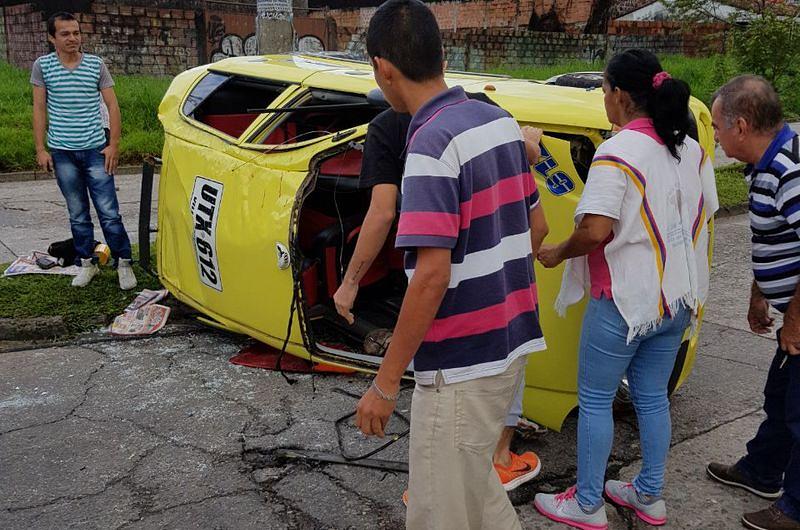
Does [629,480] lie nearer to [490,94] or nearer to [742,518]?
[742,518]

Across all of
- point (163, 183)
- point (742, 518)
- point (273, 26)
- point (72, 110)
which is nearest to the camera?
point (742, 518)

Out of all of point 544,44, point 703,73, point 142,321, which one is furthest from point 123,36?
point 703,73

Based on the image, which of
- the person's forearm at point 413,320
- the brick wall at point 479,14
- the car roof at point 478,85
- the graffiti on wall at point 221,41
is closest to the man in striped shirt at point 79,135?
the car roof at point 478,85

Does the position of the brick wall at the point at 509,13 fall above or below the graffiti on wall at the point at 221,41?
above

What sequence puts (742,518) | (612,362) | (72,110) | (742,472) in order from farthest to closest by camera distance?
1. (72,110)
2. (742,472)
3. (742,518)
4. (612,362)

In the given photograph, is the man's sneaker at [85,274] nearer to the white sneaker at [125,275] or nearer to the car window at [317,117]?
the white sneaker at [125,275]

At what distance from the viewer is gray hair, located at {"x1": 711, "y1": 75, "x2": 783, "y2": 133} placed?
2.63m

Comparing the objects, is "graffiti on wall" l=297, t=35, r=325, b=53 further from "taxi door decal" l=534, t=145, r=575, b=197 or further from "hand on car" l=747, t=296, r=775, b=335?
"hand on car" l=747, t=296, r=775, b=335

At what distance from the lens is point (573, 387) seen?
3119 mm

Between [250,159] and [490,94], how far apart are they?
1.36 meters

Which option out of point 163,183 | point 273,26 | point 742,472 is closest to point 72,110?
point 163,183

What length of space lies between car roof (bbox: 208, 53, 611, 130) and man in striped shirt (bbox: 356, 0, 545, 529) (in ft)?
4.00

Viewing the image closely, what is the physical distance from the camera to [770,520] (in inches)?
Answer: 110

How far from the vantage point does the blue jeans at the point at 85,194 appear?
204 inches
